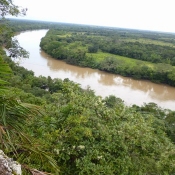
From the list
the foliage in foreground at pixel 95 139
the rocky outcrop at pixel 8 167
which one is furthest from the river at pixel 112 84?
the rocky outcrop at pixel 8 167

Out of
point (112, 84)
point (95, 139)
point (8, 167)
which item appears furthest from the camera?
point (112, 84)

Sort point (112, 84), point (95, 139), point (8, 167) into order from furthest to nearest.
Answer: point (112, 84)
point (95, 139)
point (8, 167)

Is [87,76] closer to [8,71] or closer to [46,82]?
[46,82]

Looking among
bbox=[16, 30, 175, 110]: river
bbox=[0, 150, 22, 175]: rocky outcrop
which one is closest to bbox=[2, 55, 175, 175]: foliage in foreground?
bbox=[0, 150, 22, 175]: rocky outcrop

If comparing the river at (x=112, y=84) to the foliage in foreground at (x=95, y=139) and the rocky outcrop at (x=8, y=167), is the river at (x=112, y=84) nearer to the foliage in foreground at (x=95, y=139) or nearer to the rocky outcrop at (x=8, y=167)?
the foliage in foreground at (x=95, y=139)

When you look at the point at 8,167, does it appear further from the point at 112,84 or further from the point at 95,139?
the point at 112,84

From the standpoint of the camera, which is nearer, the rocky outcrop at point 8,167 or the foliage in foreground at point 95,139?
the rocky outcrop at point 8,167

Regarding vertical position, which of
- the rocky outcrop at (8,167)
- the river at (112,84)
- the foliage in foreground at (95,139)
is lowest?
the river at (112,84)

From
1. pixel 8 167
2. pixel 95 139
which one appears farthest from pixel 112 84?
pixel 8 167

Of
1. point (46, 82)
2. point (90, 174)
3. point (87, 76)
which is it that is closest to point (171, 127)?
point (90, 174)
